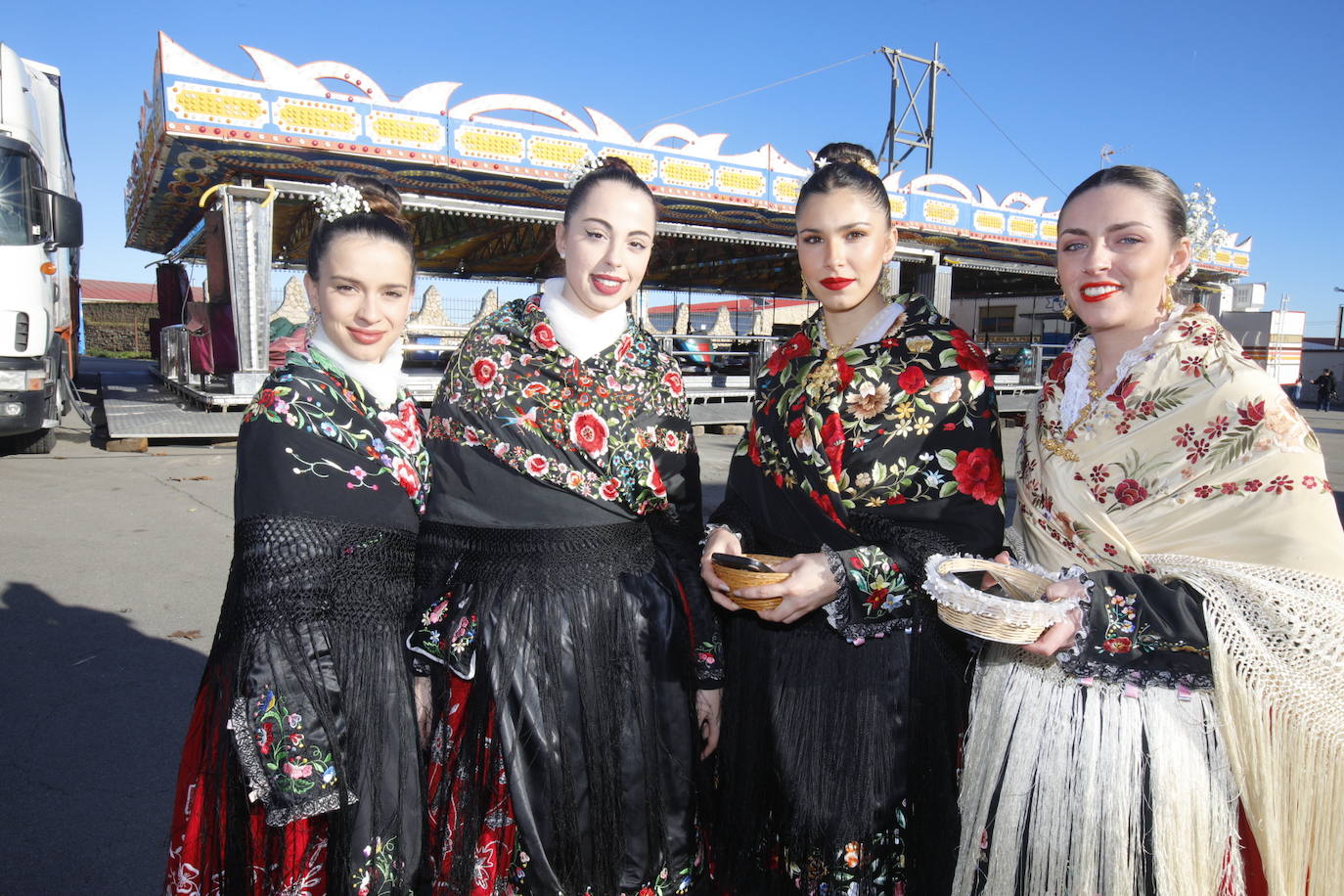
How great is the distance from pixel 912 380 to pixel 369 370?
1.18 metres

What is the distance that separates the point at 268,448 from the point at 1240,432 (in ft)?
5.96

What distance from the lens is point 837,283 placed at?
1837mm

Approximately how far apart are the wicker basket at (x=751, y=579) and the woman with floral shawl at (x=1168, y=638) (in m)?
0.50

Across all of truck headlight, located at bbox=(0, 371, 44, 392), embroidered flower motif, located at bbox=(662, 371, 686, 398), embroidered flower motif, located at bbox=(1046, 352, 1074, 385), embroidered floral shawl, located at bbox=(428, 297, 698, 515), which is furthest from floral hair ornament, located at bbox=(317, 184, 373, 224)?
truck headlight, located at bbox=(0, 371, 44, 392)

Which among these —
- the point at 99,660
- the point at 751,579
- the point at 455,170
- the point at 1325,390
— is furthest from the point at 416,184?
the point at 1325,390

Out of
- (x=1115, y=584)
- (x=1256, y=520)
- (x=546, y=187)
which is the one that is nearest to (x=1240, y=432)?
(x=1256, y=520)

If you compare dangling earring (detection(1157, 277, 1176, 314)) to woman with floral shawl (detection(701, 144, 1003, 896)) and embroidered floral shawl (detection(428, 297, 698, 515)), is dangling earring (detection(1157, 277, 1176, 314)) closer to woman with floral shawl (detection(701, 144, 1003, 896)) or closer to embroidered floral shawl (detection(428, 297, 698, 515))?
woman with floral shawl (detection(701, 144, 1003, 896))

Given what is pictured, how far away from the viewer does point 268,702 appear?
5.08 feet

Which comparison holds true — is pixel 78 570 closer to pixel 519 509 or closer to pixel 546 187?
pixel 519 509

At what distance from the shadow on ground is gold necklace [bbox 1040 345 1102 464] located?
251cm

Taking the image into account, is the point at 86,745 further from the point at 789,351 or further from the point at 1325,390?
the point at 1325,390

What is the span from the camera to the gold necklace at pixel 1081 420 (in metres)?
1.66

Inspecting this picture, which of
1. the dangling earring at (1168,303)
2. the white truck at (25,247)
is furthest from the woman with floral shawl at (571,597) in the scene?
the white truck at (25,247)

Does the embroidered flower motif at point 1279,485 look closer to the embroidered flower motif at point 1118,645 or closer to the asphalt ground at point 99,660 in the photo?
the embroidered flower motif at point 1118,645
